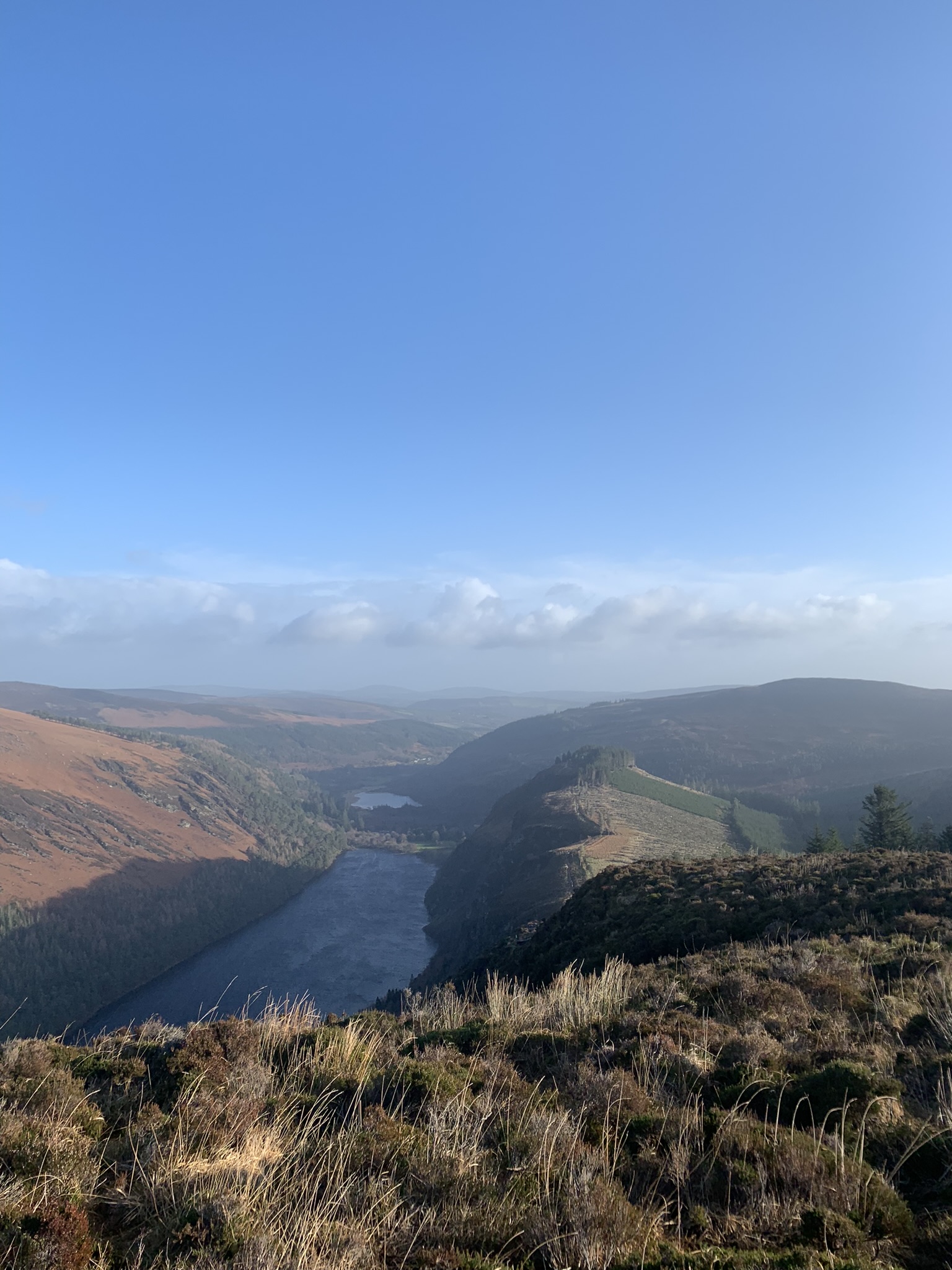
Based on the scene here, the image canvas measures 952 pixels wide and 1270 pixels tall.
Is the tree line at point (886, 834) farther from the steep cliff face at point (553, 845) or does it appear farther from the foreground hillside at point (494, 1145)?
the foreground hillside at point (494, 1145)

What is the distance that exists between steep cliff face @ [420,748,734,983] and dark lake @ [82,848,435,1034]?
651 centimetres

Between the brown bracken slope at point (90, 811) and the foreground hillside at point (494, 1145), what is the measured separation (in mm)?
104758

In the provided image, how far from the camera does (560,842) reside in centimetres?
7881

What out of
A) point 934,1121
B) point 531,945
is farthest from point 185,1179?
point 531,945

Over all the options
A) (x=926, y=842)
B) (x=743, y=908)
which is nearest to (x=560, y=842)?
(x=926, y=842)

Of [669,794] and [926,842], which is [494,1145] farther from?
[669,794]

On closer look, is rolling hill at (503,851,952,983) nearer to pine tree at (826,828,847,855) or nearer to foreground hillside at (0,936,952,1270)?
foreground hillside at (0,936,952,1270)

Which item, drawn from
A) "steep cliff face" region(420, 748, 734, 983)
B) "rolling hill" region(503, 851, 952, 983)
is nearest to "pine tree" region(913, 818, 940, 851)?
"steep cliff face" region(420, 748, 734, 983)

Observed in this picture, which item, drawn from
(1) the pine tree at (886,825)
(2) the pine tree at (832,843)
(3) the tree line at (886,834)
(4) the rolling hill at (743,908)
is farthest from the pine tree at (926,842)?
(4) the rolling hill at (743,908)

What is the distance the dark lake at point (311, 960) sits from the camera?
69500mm

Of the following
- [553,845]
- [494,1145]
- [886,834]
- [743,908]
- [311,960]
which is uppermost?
[494,1145]

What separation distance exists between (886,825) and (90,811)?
127301 mm

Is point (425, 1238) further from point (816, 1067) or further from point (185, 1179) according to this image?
point (816, 1067)

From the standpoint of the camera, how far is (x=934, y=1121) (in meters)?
5.60
